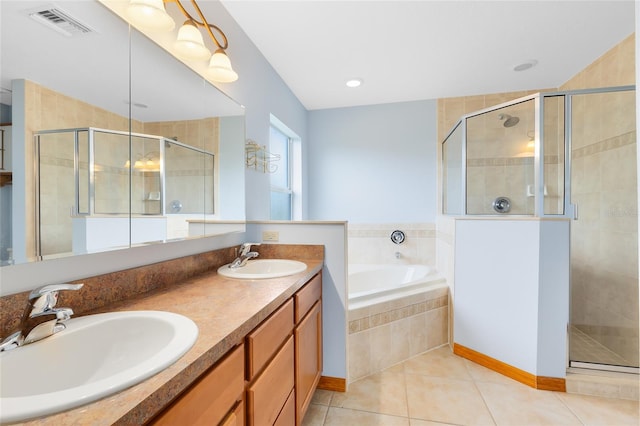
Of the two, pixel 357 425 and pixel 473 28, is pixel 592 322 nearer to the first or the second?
pixel 357 425

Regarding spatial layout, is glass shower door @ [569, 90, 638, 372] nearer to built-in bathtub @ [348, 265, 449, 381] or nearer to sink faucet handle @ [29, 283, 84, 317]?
built-in bathtub @ [348, 265, 449, 381]

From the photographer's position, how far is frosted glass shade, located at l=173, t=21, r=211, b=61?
4.17ft

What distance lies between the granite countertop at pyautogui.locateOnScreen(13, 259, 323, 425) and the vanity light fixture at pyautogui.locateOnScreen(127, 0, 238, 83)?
1.07 metres

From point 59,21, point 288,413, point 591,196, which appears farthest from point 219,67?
point 591,196

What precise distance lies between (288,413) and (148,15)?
5.74ft

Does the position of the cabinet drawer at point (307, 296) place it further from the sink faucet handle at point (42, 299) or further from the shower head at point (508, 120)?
the shower head at point (508, 120)

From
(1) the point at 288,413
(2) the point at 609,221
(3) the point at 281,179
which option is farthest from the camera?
(3) the point at 281,179

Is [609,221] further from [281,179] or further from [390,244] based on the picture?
[281,179]

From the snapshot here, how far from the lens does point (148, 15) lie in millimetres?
1083

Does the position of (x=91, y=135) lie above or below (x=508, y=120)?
below

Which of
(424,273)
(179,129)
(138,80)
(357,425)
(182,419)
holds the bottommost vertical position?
(357,425)

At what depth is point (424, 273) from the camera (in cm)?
293

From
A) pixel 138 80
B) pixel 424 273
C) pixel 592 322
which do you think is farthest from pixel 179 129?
pixel 592 322

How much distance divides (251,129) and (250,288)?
4.27 ft
